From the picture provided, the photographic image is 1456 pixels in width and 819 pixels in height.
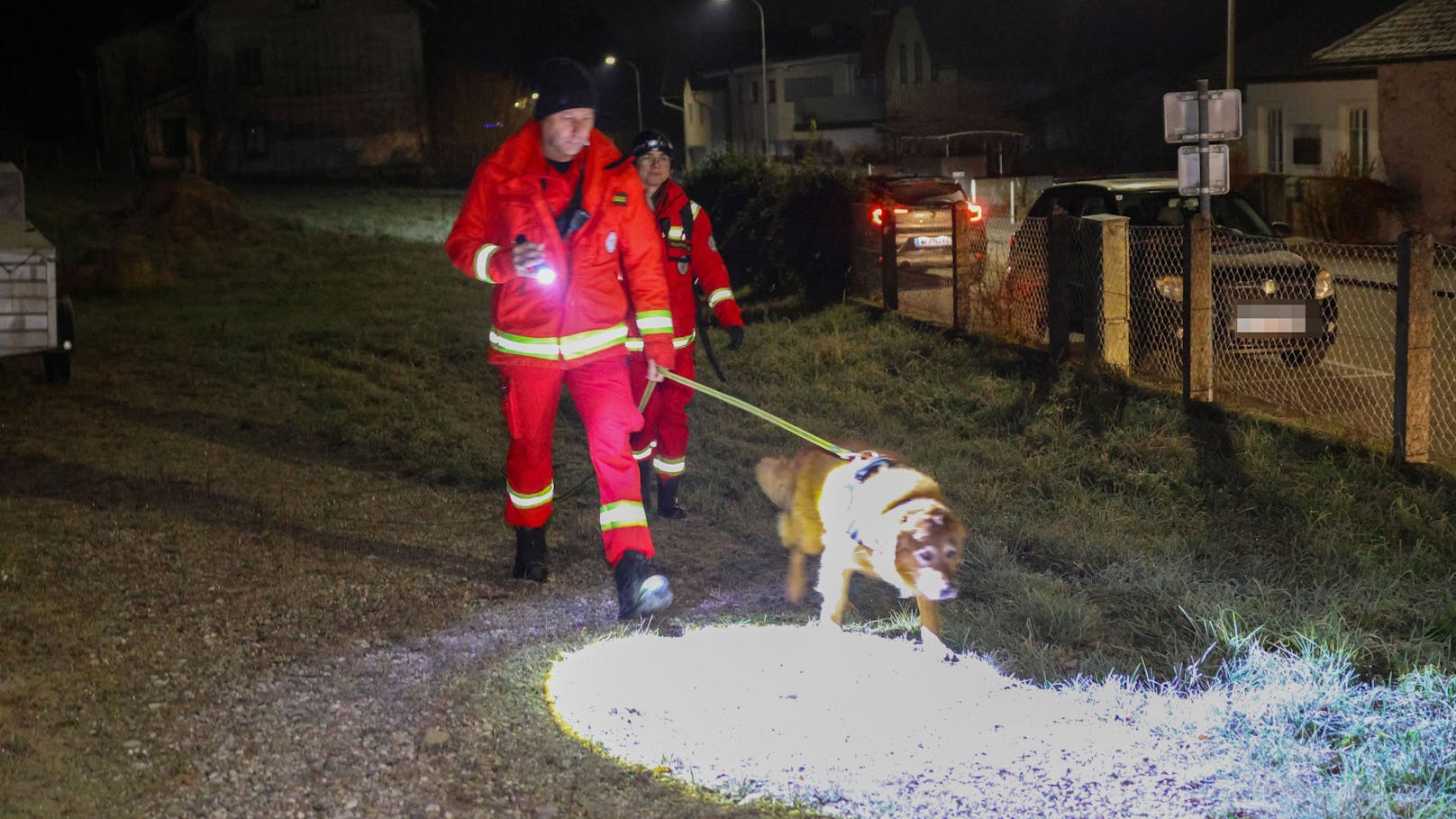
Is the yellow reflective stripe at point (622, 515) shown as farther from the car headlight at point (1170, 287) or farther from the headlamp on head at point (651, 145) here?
the car headlight at point (1170, 287)

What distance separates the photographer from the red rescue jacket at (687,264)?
689 centimetres

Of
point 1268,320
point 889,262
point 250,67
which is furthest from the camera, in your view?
point 250,67

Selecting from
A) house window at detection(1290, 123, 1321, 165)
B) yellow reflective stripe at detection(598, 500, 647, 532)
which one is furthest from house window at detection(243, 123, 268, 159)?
yellow reflective stripe at detection(598, 500, 647, 532)

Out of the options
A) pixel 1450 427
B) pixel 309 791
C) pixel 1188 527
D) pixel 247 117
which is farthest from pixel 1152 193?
pixel 247 117

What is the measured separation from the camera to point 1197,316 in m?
8.83

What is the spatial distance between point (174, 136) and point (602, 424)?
5150 cm

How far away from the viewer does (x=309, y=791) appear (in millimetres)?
3748

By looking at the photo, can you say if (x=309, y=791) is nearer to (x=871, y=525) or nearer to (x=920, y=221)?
(x=871, y=525)

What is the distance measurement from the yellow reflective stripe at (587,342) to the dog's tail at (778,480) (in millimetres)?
803

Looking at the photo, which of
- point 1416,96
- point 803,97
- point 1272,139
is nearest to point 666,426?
point 1416,96

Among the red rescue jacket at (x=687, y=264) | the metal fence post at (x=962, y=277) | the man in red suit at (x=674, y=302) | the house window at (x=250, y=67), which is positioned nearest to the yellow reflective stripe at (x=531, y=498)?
the man in red suit at (x=674, y=302)

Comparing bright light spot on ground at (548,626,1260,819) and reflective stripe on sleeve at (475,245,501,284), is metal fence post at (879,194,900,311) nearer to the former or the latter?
reflective stripe on sleeve at (475,245,501,284)

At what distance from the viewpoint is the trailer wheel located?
10445mm

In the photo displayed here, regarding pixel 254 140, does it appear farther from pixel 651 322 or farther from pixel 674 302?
pixel 651 322
